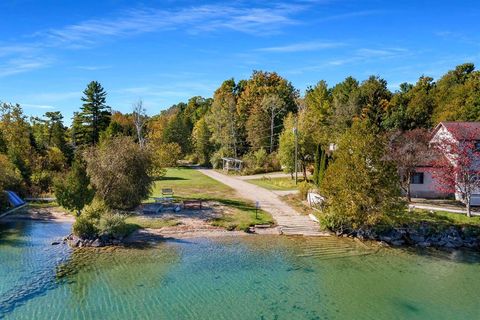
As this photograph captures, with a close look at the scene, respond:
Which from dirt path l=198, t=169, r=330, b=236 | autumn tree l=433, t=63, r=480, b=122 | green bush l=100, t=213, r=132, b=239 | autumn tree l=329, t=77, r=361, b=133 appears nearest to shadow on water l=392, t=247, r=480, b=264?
dirt path l=198, t=169, r=330, b=236

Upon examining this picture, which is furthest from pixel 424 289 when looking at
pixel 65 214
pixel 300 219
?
pixel 65 214

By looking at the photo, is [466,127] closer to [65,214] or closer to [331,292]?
[331,292]

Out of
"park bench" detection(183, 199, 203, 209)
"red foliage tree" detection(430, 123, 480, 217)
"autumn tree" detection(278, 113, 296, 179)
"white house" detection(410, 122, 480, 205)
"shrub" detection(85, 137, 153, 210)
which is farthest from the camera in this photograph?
"autumn tree" detection(278, 113, 296, 179)

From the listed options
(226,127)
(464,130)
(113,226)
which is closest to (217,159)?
(226,127)

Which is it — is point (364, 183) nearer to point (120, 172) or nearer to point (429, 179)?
point (429, 179)

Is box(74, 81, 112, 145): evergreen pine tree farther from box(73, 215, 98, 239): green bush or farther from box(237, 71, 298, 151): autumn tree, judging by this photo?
box(73, 215, 98, 239): green bush
